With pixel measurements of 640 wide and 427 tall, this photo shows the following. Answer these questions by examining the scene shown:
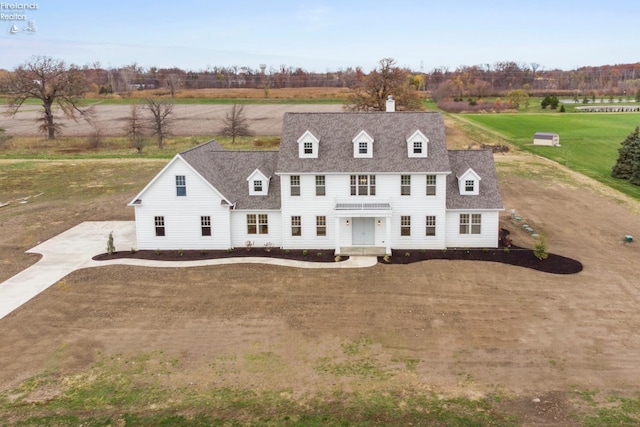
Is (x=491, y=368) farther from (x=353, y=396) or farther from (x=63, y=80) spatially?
(x=63, y=80)

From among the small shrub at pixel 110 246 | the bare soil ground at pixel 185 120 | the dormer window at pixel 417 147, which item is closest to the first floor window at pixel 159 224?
the small shrub at pixel 110 246

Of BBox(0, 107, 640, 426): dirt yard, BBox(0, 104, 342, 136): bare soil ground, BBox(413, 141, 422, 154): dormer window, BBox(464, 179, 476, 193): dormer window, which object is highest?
BBox(0, 104, 342, 136): bare soil ground

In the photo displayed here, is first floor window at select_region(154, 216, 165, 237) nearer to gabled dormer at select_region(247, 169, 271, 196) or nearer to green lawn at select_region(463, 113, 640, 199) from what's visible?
gabled dormer at select_region(247, 169, 271, 196)

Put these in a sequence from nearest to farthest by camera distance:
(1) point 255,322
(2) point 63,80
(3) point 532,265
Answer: (1) point 255,322
(3) point 532,265
(2) point 63,80

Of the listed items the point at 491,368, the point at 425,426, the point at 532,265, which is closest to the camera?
the point at 425,426

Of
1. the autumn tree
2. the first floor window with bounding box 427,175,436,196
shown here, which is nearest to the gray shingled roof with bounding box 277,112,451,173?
the first floor window with bounding box 427,175,436,196

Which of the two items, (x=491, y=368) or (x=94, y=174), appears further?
(x=94, y=174)

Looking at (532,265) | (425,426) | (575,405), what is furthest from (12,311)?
(532,265)
